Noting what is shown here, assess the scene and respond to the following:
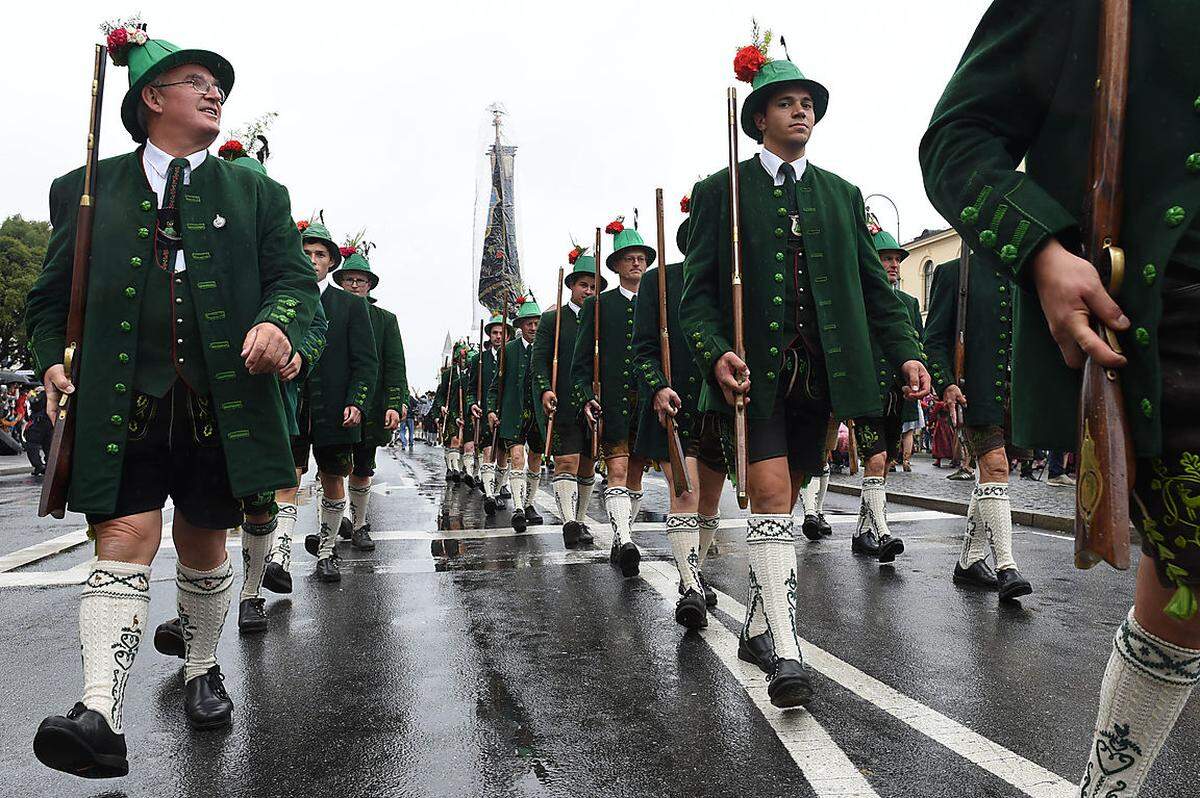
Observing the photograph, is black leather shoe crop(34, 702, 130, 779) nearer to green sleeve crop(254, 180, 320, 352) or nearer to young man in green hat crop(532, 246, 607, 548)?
green sleeve crop(254, 180, 320, 352)

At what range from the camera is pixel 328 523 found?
264 inches

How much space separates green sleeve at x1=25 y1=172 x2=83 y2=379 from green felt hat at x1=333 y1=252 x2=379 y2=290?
4.46m

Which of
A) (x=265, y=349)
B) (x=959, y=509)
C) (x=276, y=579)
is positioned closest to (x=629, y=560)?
(x=276, y=579)

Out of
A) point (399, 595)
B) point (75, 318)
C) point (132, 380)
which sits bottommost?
point (399, 595)

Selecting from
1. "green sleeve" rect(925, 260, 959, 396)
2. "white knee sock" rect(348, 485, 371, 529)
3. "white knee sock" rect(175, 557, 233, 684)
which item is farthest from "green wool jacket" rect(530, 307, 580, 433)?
"white knee sock" rect(175, 557, 233, 684)

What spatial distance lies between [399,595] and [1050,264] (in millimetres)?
4903

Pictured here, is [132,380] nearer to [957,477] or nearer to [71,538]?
[71,538]

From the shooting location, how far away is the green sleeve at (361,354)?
6.30m

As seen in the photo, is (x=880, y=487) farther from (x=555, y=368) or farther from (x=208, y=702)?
(x=208, y=702)

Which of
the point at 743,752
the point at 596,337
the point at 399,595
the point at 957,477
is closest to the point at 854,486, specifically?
the point at 957,477

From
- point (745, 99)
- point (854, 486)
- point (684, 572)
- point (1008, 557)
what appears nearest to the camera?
point (745, 99)

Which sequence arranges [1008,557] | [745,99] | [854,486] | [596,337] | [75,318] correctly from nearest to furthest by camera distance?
[75,318] < [745,99] < [1008,557] < [596,337] < [854,486]

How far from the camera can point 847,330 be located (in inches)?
143

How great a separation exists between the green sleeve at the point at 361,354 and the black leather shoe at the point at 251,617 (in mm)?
1699
